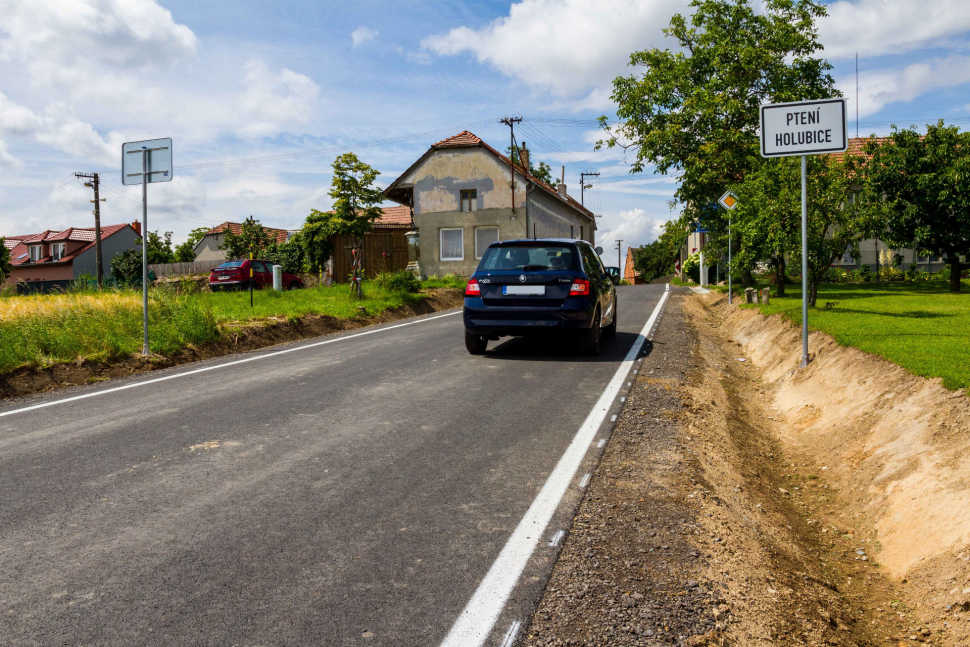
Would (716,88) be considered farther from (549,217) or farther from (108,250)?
(108,250)

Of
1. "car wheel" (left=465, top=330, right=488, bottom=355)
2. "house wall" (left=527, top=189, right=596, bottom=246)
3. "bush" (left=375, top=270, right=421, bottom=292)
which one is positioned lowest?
"car wheel" (left=465, top=330, right=488, bottom=355)

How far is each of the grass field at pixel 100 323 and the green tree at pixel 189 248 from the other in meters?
61.9

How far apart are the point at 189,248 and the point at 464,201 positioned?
4611cm

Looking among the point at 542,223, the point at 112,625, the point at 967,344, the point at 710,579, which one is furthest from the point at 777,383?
the point at 542,223

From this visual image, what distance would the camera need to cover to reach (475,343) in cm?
980

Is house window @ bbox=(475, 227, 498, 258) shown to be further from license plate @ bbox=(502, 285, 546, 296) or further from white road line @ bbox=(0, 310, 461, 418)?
license plate @ bbox=(502, 285, 546, 296)

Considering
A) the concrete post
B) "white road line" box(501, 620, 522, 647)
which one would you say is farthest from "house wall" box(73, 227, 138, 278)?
"white road line" box(501, 620, 522, 647)

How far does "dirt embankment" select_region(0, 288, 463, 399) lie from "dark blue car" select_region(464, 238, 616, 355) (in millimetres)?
4422

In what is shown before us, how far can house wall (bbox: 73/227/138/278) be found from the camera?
64500 millimetres

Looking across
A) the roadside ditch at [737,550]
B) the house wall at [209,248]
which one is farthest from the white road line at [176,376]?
the house wall at [209,248]

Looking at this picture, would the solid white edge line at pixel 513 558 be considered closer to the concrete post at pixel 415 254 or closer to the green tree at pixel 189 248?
the concrete post at pixel 415 254

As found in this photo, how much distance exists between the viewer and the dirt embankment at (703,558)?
2652 millimetres

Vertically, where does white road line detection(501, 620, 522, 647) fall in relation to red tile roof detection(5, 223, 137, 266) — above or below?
below

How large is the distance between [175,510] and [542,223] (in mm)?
38027
